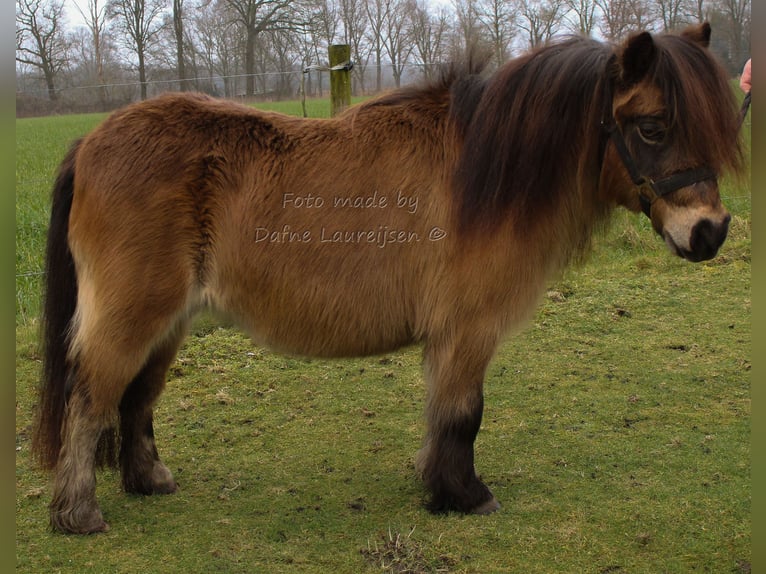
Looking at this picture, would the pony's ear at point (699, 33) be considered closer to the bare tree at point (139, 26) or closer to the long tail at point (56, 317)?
the long tail at point (56, 317)

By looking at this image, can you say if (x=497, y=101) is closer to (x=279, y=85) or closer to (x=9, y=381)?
(x=9, y=381)

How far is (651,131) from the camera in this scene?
9.23ft

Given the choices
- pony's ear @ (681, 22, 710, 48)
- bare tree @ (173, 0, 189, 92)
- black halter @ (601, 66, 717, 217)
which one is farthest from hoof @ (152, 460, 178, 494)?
bare tree @ (173, 0, 189, 92)

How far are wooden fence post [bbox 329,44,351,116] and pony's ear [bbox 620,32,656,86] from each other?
146 inches

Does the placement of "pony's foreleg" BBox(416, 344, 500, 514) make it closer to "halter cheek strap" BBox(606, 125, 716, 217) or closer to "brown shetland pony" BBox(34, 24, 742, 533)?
"brown shetland pony" BBox(34, 24, 742, 533)

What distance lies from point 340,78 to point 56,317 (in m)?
3.74

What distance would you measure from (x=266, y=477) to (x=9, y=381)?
245cm

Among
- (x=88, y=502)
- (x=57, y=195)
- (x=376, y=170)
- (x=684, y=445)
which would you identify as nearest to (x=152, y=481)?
(x=88, y=502)

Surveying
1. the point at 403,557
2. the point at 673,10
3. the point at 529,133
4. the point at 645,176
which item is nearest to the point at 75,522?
the point at 403,557

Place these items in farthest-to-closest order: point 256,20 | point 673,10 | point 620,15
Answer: point 256,20, point 673,10, point 620,15

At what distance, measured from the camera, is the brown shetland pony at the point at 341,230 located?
303 centimetres

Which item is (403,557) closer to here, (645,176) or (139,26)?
A: (645,176)

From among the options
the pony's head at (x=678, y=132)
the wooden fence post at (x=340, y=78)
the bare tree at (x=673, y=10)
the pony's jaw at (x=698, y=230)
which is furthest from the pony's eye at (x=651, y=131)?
the bare tree at (x=673, y=10)

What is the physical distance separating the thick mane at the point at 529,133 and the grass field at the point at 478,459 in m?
0.57
